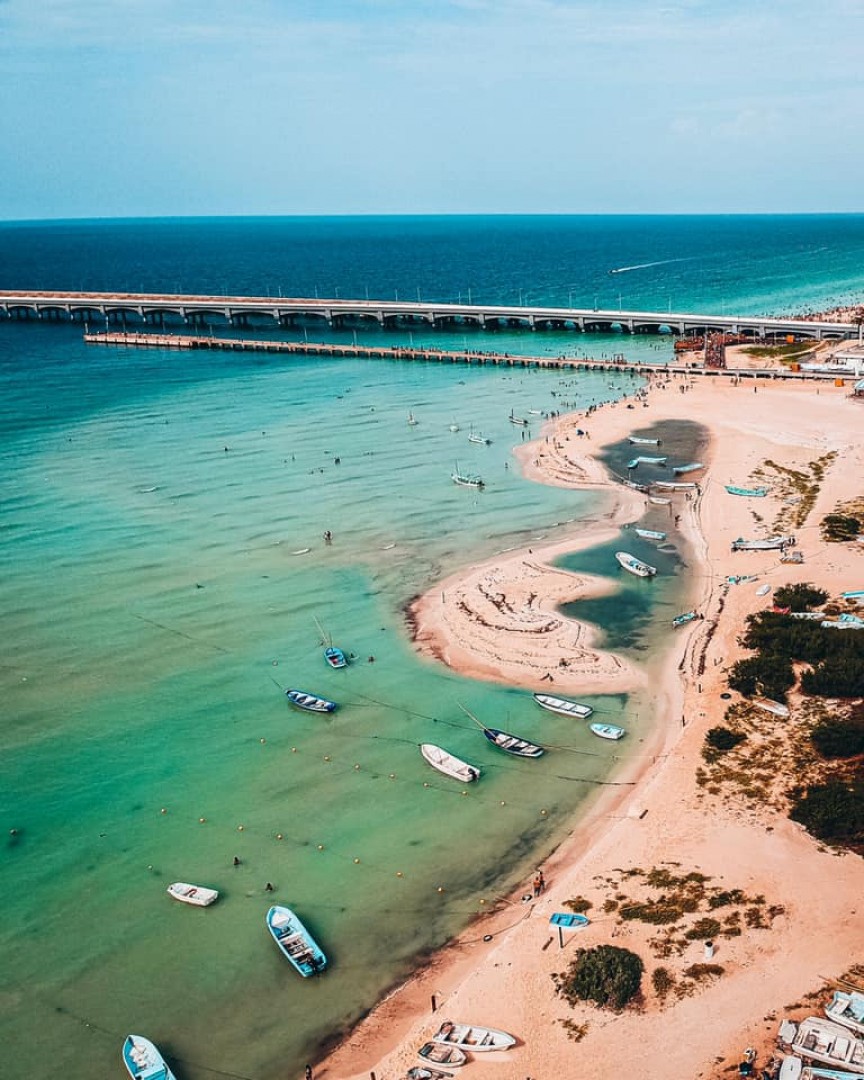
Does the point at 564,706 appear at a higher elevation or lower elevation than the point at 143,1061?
higher

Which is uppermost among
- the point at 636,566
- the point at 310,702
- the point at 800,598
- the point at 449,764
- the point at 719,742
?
the point at 800,598

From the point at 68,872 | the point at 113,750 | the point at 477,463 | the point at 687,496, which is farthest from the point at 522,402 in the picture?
the point at 68,872

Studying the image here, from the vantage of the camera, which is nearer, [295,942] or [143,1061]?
[143,1061]

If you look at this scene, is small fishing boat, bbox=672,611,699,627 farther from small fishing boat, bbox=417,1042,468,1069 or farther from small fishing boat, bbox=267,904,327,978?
small fishing boat, bbox=417,1042,468,1069

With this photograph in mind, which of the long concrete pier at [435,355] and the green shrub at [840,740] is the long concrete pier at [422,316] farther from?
the green shrub at [840,740]

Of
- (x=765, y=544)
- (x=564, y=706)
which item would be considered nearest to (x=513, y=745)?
(x=564, y=706)

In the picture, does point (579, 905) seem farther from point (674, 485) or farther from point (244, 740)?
point (674, 485)

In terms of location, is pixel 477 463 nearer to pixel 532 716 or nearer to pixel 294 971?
pixel 532 716

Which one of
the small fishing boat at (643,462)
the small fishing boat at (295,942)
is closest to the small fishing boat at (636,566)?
the small fishing boat at (643,462)
